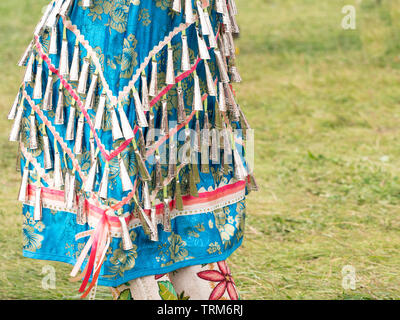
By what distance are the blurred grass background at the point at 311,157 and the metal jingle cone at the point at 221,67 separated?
4.49ft

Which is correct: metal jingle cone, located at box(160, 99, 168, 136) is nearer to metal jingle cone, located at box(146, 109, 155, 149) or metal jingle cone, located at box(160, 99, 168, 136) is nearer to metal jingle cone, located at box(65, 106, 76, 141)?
metal jingle cone, located at box(146, 109, 155, 149)

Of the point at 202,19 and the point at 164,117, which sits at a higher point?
the point at 202,19

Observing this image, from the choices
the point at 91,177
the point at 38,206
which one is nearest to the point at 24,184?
the point at 38,206

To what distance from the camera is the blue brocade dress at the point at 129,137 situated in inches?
66.7

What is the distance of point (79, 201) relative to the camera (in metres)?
1.79

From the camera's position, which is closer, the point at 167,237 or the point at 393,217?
the point at 167,237

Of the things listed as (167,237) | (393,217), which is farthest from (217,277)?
(393,217)

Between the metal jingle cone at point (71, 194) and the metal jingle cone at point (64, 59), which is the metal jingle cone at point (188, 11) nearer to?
the metal jingle cone at point (64, 59)

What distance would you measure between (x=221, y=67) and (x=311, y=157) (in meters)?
2.90

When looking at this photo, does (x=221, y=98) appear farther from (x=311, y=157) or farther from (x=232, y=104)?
(x=311, y=157)

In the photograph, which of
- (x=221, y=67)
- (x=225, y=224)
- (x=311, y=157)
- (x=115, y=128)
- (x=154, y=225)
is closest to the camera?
(x=115, y=128)

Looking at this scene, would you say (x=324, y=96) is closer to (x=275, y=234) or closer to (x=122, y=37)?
(x=275, y=234)

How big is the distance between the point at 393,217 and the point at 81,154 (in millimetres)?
2456

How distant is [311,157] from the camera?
4.67 m
